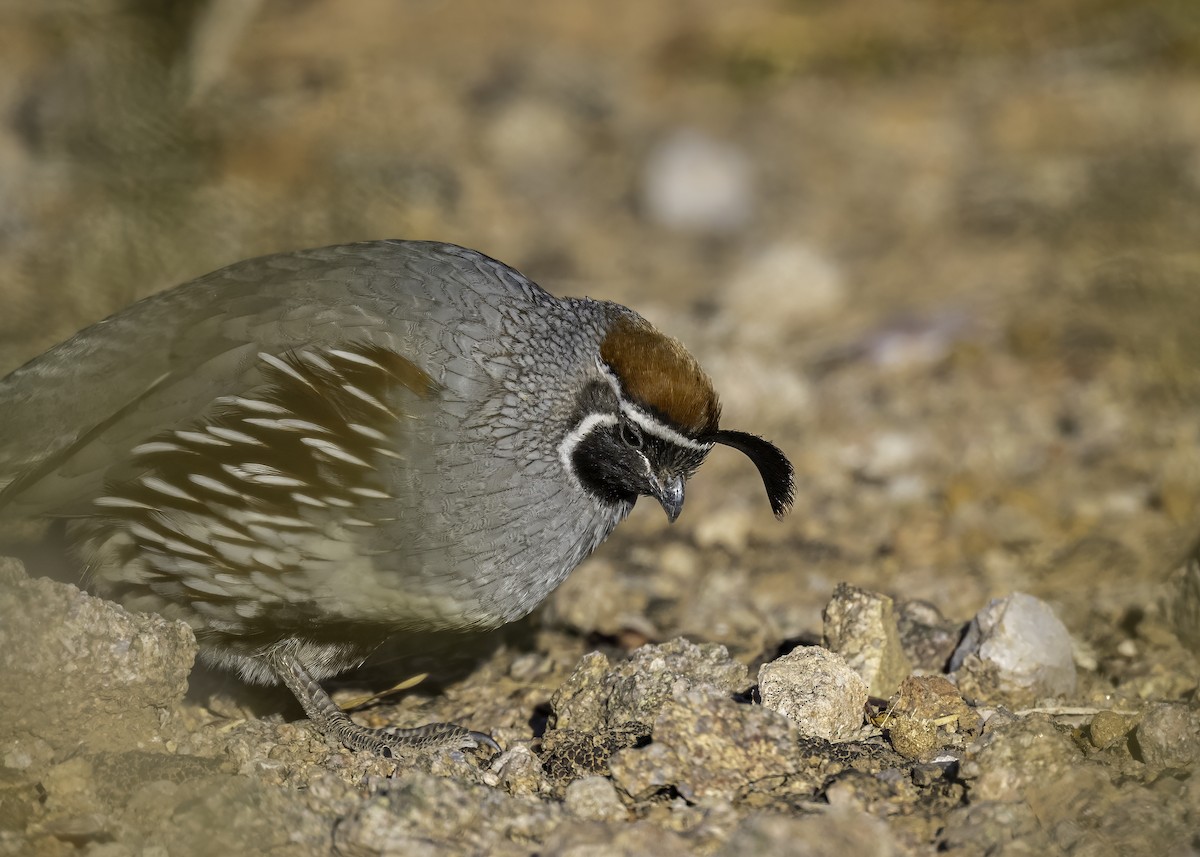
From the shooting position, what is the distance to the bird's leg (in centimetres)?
417

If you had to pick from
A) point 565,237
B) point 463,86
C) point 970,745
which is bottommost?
point 970,745

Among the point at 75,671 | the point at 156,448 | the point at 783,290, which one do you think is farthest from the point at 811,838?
the point at 783,290

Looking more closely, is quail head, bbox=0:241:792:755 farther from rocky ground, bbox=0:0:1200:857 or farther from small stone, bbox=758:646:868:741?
small stone, bbox=758:646:868:741

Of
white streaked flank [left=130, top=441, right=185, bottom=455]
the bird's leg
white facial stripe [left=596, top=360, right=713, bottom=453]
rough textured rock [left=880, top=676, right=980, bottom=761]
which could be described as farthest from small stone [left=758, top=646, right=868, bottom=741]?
white streaked flank [left=130, top=441, right=185, bottom=455]

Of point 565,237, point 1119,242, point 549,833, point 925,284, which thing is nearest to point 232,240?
point 565,237

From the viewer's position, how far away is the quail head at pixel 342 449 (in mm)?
4043

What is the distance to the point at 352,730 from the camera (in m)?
4.28

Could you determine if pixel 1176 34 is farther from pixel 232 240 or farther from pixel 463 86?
pixel 232 240

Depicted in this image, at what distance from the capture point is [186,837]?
324cm

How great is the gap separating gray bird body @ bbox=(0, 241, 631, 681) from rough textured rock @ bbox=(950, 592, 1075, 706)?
1403 mm

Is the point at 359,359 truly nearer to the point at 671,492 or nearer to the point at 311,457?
the point at 311,457

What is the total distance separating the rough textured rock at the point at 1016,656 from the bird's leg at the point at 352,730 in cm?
158

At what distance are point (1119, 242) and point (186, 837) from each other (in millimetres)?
6365

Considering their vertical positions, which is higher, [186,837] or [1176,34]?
[1176,34]
